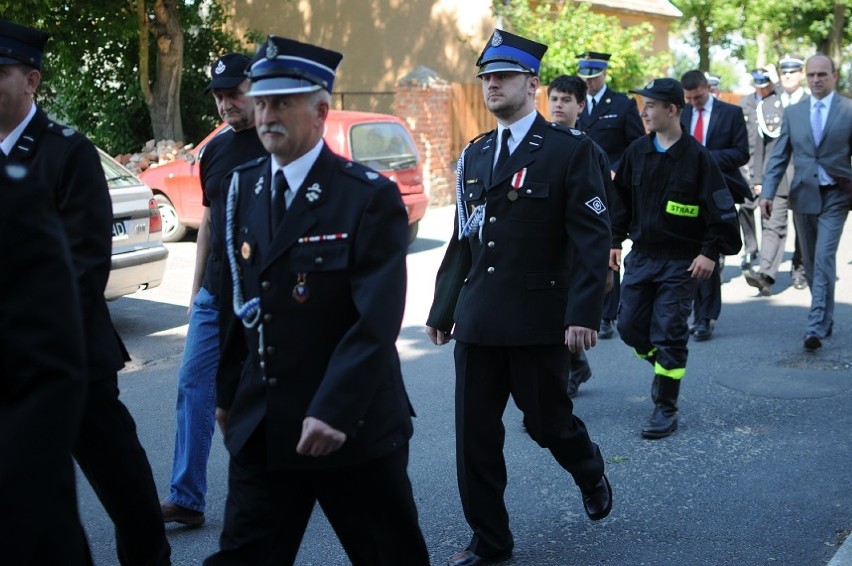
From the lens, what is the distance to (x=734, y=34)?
54.2m

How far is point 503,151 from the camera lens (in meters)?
4.75

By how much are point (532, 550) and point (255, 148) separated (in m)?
2.09

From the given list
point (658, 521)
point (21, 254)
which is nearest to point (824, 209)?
point (658, 521)

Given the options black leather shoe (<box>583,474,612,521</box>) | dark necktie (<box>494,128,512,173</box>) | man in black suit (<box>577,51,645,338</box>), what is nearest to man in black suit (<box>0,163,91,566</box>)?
dark necktie (<box>494,128,512,173</box>)

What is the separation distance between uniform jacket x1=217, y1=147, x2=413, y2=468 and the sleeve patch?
5.03 feet

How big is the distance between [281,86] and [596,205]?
6.12ft

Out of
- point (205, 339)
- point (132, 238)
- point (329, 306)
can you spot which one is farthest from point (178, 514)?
point (132, 238)

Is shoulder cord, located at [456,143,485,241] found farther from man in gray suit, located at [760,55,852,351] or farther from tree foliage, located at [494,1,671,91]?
tree foliage, located at [494,1,671,91]

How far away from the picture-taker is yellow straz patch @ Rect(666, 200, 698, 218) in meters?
6.34

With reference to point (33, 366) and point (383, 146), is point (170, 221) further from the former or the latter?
point (33, 366)

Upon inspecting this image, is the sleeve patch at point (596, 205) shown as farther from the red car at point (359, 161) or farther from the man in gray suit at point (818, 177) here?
the red car at point (359, 161)

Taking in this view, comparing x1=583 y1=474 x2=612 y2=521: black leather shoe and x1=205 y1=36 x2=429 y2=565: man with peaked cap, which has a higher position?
x1=205 y1=36 x2=429 y2=565: man with peaked cap

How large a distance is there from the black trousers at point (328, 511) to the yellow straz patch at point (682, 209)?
350 centimetres

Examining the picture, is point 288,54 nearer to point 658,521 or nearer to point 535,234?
point 535,234
